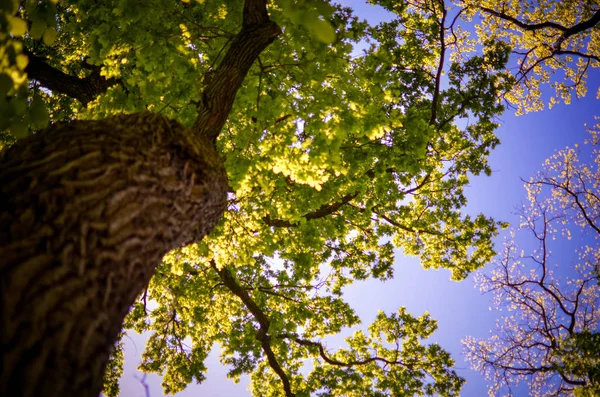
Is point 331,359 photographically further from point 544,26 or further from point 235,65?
point 544,26

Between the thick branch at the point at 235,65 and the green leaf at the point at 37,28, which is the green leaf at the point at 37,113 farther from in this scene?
the thick branch at the point at 235,65

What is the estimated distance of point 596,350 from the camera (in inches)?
404

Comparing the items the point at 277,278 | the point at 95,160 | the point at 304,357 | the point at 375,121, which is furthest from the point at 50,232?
the point at 304,357

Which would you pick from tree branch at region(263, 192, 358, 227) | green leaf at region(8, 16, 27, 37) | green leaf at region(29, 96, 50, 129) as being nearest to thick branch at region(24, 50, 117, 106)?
tree branch at region(263, 192, 358, 227)

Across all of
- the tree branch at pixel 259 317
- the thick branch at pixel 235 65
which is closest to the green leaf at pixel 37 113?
the thick branch at pixel 235 65

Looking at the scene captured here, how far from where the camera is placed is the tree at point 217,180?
166cm

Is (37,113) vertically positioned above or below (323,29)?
above

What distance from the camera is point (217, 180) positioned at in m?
3.14

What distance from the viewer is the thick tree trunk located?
4.59ft

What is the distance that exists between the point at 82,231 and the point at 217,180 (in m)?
1.47

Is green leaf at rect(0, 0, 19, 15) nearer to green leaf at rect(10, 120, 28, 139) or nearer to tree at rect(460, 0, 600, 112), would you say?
green leaf at rect(10, 120, 28, 139)

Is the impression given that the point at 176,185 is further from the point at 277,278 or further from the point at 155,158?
the point at 277,278

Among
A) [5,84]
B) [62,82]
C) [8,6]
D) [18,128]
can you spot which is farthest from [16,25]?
[62,82]

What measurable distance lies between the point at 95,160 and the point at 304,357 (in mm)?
11061
